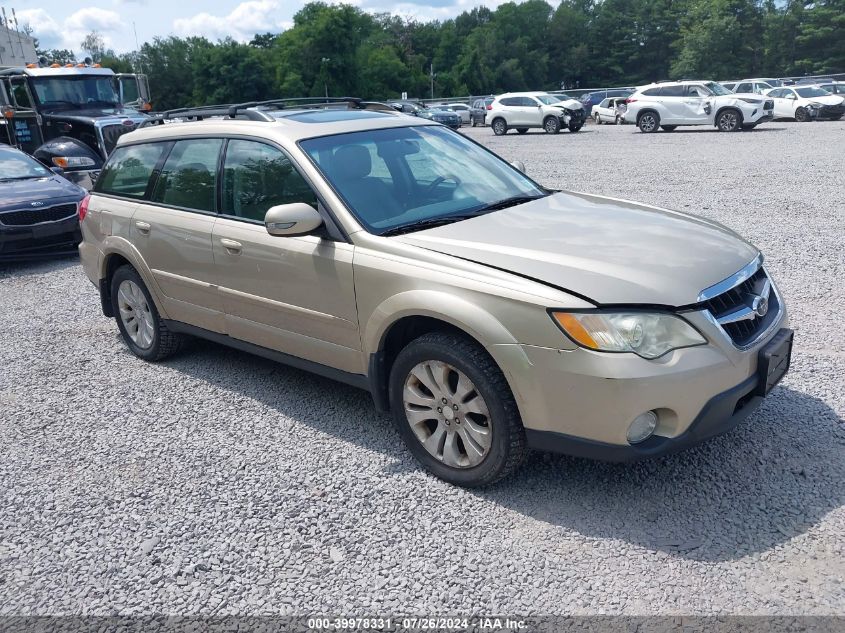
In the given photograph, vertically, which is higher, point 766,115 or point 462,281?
point 462,281

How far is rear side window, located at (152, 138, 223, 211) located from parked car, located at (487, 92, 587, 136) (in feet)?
85.7

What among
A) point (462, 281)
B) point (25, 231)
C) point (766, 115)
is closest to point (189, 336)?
point (462, 281)

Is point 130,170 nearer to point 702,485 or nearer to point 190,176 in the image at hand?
point 190,176

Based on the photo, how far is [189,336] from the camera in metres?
5.80

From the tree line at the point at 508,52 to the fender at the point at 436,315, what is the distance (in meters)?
71.0

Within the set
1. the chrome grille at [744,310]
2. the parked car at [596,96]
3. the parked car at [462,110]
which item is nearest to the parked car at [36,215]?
the chrome grille at [744,310]

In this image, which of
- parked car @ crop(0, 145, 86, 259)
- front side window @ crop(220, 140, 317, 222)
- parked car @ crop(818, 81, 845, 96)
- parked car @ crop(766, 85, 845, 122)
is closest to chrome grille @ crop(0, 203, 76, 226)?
parked car @ crop(0, 145, 86, 259)

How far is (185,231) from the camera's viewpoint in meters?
4.85

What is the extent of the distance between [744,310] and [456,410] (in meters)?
1.38

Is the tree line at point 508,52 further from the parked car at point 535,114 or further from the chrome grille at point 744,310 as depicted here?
the chrome grille at point 744,310

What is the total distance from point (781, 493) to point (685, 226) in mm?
1410

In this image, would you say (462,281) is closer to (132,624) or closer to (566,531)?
(566,531)

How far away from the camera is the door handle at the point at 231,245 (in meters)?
4.46

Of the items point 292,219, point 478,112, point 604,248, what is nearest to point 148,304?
point 292,219
